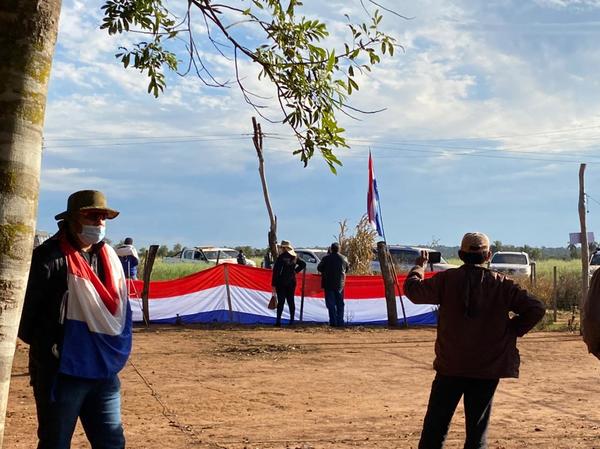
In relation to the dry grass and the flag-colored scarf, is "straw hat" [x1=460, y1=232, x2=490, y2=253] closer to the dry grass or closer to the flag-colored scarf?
the flag-colored scarf

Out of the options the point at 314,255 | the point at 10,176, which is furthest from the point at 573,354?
the point at 314,255

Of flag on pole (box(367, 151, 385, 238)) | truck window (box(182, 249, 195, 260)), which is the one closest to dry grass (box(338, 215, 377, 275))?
flag on pole (box(367, 151, 385, 238))

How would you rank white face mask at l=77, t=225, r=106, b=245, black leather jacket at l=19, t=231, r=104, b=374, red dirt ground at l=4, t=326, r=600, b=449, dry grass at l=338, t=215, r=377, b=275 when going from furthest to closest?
dry grass at l=338, t=215, r=377, b=275 < red dirt ground at l=4, t=326, r=600, b=449 < white face mask at l=77, t=225, r=106, b=245 < black leather jacket at l=19, t=231, r=104, b=374

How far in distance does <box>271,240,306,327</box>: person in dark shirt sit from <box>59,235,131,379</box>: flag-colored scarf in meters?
12.0

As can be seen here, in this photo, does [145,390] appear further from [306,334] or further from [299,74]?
[306,334]

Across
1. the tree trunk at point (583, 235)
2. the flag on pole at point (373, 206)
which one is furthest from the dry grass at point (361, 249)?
the tree trunk at point (583, 235)

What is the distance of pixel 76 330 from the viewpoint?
398 cm

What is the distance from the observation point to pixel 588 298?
419cm

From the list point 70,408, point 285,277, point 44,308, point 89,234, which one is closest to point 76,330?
point 44,308

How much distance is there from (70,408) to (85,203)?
1085mm

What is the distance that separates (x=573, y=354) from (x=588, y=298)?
910 centimetres

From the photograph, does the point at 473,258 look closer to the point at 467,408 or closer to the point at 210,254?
the point at 467,408

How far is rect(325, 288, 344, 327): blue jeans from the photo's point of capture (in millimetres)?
16672

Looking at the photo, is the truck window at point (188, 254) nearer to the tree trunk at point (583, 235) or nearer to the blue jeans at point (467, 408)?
the tree trunk at point (583, 235)
